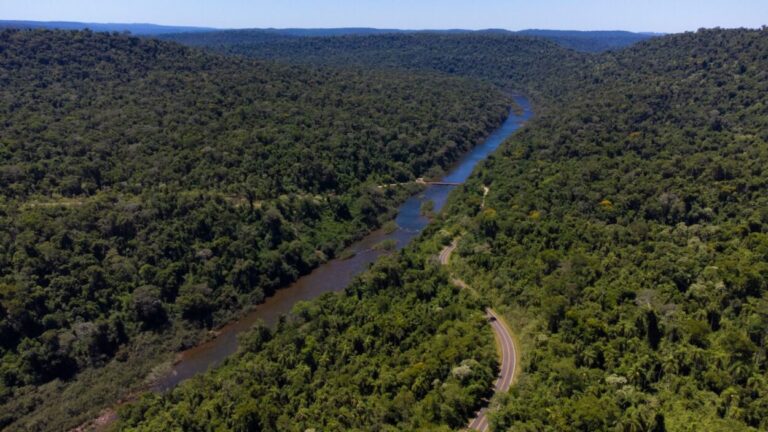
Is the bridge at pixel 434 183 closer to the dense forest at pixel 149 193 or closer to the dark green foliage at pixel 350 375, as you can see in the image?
the dense forest at pixel 149 193

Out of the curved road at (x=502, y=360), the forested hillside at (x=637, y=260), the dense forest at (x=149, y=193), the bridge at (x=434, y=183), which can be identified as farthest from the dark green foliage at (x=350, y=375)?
the bridge at (x=434, y=183)

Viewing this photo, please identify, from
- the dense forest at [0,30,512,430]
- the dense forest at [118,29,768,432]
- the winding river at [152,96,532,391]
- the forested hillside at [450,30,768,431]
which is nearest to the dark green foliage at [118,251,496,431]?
the dense forest at [118,29,768,432]

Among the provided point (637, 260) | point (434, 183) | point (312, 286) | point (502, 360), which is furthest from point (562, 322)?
point (434, 183)

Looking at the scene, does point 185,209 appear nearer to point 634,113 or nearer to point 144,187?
point 144,187

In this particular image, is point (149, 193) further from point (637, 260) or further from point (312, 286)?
point (637, 260)

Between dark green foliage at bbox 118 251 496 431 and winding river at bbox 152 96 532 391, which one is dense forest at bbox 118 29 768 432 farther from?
winding river at bbox 152 96 532 391

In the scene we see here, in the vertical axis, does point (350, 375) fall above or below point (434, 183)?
below

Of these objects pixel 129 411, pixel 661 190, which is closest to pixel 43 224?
pixel 129 411
